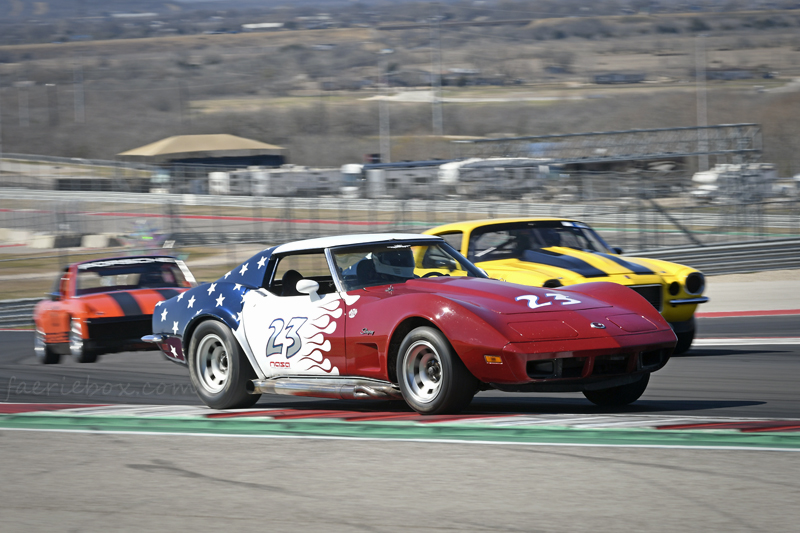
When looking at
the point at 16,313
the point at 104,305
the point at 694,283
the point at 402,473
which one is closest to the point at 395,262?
the point at 402,473

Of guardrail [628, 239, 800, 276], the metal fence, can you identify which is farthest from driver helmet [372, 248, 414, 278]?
guardrail [628, 239, 800, 276]

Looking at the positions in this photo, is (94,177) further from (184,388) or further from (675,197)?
(184,388)

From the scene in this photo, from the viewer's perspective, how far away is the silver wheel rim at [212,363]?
766cm

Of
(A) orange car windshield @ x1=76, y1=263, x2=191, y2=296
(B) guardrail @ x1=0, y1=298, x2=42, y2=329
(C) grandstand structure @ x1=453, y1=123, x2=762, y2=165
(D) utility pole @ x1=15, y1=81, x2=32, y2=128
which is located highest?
(D) utility pole @ x1=15, y1=81, x2=32, y2=128

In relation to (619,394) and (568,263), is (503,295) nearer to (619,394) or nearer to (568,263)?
(619,394)

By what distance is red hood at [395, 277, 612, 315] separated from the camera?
21.1 feet

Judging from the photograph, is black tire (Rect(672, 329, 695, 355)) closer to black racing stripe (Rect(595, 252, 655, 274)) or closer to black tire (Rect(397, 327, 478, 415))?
black racing stripe (Rect(595, 252, 655, 274))

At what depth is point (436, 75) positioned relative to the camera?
78562 mm

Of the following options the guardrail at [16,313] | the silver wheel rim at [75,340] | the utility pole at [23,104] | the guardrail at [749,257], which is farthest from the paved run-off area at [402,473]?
the utility pole at [23,104]

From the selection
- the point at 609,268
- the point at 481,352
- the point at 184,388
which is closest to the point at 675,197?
the point at 609,268

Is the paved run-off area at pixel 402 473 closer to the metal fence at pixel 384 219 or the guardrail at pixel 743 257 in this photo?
the guardrail at pixel 743 257

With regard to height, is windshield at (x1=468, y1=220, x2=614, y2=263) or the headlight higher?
windshield at (x1=468, y1=220, x2=614, y2=263)

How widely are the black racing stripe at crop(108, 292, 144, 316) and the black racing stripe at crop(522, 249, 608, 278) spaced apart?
435 centimetres

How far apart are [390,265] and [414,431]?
153 centimetres
